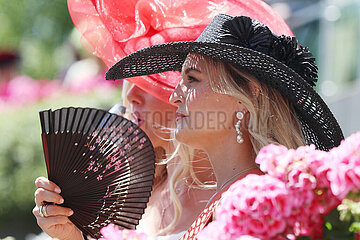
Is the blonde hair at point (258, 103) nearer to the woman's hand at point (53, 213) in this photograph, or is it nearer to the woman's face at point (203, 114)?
the woman's face at point (203, 114)

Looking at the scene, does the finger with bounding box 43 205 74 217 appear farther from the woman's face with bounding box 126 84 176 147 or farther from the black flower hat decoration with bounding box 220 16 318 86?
the black flower hat decoration with bounding box 220 16 318 86

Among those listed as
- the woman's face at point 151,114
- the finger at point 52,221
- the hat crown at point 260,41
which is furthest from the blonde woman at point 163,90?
the finger at point 52,221

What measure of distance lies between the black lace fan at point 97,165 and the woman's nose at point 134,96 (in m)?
0.53

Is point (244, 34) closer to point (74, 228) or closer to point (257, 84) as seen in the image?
point (257, 84)

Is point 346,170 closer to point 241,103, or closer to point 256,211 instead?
point 256,211

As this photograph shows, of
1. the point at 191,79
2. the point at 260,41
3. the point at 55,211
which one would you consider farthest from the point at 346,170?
the point at 55,211

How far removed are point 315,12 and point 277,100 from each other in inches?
189

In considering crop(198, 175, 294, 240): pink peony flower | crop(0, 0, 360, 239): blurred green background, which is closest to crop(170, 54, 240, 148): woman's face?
crop(198, 175, 294, 240): pink peony flower

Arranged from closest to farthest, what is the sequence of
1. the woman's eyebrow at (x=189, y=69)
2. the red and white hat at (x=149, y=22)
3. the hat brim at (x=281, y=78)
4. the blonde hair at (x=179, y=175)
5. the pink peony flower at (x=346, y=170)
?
1. the pink peony flower at (x=346, y=170)
2. the hat brim at (x=281, y=78)
3. the woman's eyebrow at (x=189, y=69)
4. the red and white hat at (x=149, y=22)
5. the blonde hair at (x=179, y=175)

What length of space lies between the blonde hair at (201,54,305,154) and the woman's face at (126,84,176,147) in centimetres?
79

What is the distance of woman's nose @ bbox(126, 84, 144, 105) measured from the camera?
2941 millimetres

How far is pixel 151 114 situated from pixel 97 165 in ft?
2.36

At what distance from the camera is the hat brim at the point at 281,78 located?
6.34 feet

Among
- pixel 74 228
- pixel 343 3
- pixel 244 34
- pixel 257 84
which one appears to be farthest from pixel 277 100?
pixel 343 3
